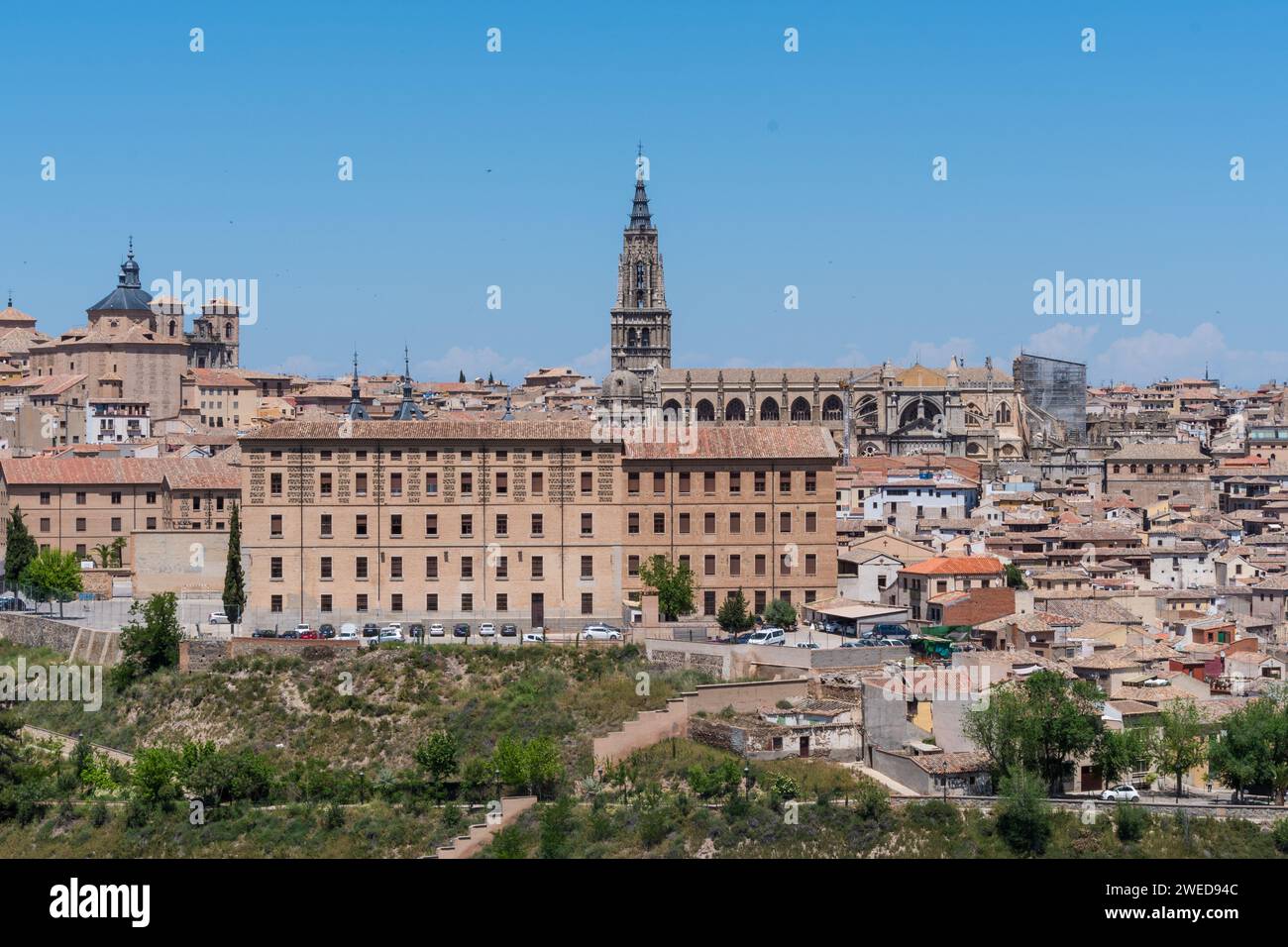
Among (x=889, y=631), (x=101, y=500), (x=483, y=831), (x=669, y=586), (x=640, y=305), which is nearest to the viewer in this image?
(x=483, y=831)

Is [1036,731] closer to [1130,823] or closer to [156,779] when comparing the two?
[1130,823]

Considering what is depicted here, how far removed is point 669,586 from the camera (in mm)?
42688

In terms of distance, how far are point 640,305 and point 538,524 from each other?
8445 centimetres

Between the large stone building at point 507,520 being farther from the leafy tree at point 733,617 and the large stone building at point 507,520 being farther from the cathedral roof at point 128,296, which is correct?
the cathedral roof at point 128,296

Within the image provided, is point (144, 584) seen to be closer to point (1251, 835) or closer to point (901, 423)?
point (1251, 835)

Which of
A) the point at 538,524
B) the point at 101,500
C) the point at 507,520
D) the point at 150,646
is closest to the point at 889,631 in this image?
the point at 538,524

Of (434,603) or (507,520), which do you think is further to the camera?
(507,520)

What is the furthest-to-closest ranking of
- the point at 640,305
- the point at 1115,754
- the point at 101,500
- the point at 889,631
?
the point at 640,305 → the point at 101,500 → the point at 889,631 → the point at 1115,754

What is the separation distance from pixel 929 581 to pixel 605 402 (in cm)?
6394

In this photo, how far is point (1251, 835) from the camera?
→ 30.8 m

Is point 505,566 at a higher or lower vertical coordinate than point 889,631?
higher
